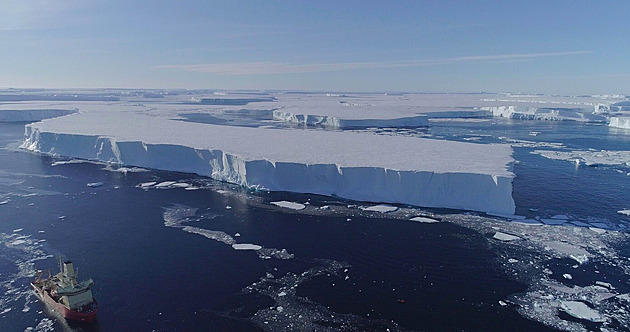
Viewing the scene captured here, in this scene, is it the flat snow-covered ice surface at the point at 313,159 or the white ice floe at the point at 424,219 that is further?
the flat snow-covered ice surface at the point at 313,159

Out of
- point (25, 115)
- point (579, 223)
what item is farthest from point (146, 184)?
point (25, 115)

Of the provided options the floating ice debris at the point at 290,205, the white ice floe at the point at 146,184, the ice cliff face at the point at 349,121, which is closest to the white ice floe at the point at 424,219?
the floating ice debris at the point at 290,205

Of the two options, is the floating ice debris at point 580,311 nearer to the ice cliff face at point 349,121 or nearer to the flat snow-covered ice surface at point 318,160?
the flat snow-covered ice surface at point 318,160

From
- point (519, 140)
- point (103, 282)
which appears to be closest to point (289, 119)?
point (519, 140)

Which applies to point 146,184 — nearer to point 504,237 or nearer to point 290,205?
point 290,205

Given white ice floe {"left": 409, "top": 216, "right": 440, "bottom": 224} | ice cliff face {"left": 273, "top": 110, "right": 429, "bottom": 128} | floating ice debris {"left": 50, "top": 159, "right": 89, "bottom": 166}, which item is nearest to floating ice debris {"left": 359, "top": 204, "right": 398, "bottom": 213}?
white ice floe {"left": 409, "top": 216, "right": 440, "bottom": 224}
